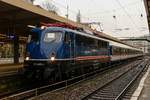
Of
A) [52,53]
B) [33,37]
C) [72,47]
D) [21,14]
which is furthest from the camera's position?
[21,14]

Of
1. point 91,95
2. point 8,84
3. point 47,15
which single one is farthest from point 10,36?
Result: point 91,95

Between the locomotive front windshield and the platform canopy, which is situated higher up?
the platform canopy

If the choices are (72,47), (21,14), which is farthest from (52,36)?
(21,14)

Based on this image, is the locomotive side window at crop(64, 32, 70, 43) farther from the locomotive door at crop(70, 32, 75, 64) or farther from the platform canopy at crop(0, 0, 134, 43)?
the platform canopy at crop(0, 0, 134, 43)

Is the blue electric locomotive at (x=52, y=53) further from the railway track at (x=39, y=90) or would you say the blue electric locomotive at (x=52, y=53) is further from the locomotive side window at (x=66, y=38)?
the railway track at (x=39, y=90)

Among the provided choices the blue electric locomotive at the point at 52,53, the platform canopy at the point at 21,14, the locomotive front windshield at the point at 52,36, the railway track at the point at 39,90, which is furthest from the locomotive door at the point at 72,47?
the platform canopy at the point at 21,14

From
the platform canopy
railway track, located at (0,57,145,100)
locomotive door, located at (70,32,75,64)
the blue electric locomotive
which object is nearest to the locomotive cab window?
the blue electric locomotive

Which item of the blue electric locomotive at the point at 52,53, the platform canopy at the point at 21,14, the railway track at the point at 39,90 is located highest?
the platform canopy at the point at 21,14

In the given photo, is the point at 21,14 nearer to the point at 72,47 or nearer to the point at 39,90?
the point at 72,47

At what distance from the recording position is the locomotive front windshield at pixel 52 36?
1666 cm

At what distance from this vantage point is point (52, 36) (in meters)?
16.8

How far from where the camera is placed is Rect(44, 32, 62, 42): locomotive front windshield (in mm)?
16656

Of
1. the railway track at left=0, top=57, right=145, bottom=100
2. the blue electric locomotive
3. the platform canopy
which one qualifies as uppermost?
the platform canopy

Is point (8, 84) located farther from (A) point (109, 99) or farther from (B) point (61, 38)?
(A) point (109, 99)
